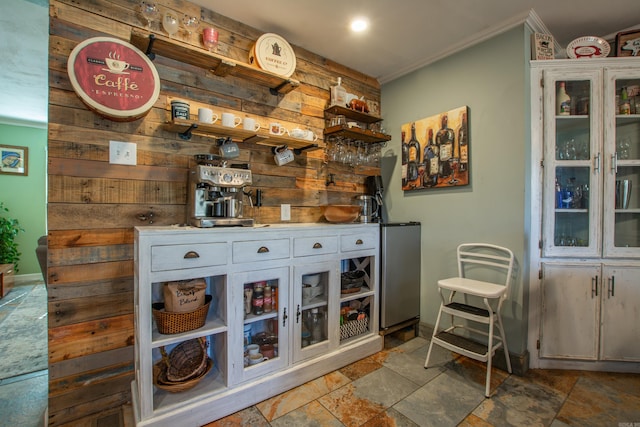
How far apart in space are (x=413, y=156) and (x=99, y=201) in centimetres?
241

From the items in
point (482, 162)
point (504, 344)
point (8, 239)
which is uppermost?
point (482, 162)

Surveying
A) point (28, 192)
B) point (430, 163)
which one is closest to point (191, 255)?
point (430, 163)

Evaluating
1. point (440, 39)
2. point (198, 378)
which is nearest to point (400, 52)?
point (440, 39)

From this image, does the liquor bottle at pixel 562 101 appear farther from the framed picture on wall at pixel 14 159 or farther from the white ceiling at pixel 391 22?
the framed picture on wall at pixel 14 159

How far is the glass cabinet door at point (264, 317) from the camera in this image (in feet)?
5.68

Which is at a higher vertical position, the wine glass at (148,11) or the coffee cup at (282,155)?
the wine glass at (148,11)

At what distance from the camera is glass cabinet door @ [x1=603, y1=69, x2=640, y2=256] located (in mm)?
2074

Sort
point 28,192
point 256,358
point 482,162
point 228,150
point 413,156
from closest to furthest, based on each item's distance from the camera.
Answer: point 256,358 → point 228,150 → point 482,162 → point 413,156 → point 28,192

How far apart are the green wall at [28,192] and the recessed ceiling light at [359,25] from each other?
5.61 meters

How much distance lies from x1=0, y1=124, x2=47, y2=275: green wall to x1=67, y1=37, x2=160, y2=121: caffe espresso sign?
4790 millimetres

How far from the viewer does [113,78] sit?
1615 millimetres

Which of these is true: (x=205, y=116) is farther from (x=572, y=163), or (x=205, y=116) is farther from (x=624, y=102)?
(x=624, y=102)

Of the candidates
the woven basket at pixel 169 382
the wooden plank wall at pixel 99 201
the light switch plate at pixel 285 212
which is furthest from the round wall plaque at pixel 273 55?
the woven basket at pixel 169 382

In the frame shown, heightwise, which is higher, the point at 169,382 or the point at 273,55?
the point at 273,55
